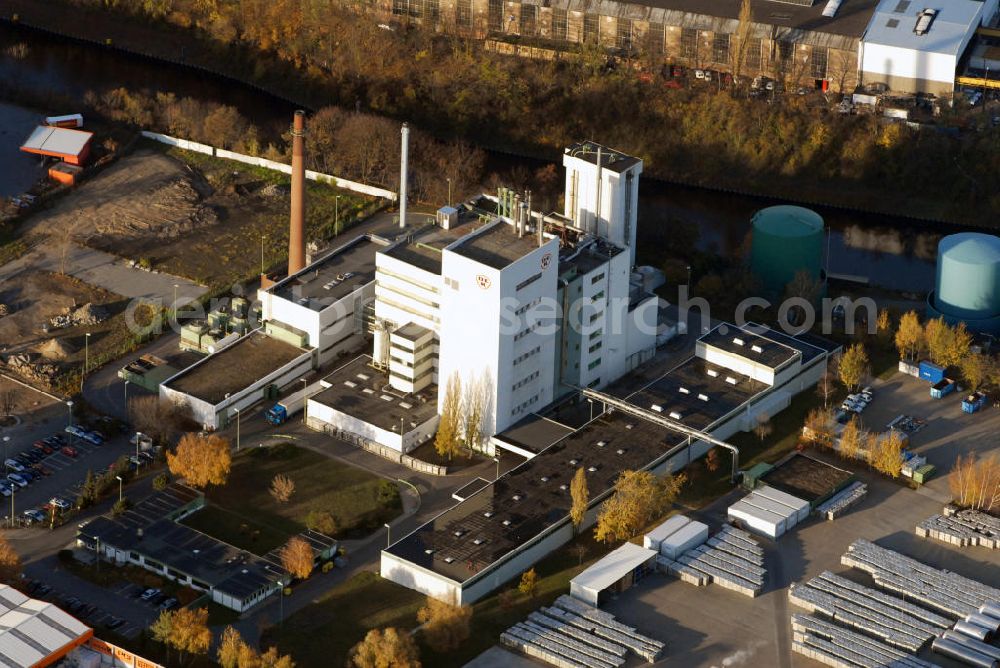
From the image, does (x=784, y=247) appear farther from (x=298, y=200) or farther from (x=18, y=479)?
(x=18, y=479)

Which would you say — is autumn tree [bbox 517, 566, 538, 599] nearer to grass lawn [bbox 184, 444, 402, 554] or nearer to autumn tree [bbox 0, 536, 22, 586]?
grass lawn [bbox 184, 444, 402, 554]

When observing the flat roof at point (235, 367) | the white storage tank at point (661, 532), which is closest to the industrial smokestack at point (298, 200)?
the flat roof at point (235, 367)

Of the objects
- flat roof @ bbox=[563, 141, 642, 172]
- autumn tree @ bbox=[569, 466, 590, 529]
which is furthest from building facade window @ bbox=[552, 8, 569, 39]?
autumn tree @ bbox=[569, 466, 590, 529]

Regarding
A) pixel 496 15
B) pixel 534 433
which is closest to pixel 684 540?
pixel 534 433

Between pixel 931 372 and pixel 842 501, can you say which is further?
pixel 931 372

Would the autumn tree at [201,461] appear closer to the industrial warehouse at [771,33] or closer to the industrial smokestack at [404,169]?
the industrial smokestack at [404,169]

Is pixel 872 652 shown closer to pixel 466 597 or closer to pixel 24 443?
pixel 466 597
